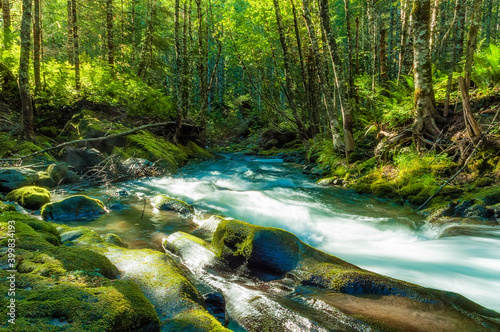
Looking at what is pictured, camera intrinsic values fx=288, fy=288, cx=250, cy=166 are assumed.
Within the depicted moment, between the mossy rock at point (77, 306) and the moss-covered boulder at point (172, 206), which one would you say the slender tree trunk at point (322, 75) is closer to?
the moss-covered boulder at point (172, 206)

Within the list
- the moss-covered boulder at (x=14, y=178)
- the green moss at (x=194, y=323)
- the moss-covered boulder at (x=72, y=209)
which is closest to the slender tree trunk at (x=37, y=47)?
the moss-covered boulder at (x=14, y=178)

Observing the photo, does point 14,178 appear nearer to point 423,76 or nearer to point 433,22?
point 423,76

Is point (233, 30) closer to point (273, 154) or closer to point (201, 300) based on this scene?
point (273, 154)

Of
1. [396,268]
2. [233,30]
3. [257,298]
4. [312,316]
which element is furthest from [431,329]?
[233,30]

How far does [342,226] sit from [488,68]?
645 centimetres

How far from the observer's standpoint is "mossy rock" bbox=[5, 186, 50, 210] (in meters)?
6.61

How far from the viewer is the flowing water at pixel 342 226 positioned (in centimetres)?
441

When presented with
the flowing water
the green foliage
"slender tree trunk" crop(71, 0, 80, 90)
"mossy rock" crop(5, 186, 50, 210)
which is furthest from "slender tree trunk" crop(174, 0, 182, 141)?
the green foliage

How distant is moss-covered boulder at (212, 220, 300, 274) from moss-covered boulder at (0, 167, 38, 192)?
6.53 metres

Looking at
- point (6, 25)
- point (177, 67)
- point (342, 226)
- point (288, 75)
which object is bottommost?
point (342, 226)

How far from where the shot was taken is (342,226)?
6.74 metres

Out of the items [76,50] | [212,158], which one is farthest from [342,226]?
[76,50]

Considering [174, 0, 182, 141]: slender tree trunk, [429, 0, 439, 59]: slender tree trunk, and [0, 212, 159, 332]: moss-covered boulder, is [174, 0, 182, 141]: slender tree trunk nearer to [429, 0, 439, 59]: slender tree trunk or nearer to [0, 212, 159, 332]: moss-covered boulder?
[429, 0, 439, 59]: slender tree trunk

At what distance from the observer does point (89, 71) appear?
1374 cm
